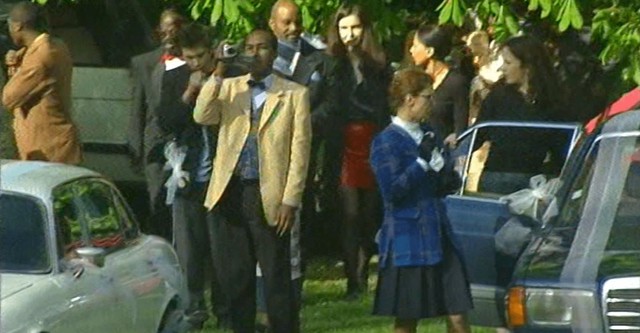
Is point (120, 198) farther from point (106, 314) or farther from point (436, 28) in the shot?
point (436, 28)

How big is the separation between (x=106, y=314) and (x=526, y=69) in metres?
3.25

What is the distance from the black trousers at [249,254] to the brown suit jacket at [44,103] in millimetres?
1624

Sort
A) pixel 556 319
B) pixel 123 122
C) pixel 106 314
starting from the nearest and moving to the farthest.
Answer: pixel 556 319
pixel 106 314
pixel 123 122

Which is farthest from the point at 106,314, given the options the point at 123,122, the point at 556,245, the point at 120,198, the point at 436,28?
the point at 123,122

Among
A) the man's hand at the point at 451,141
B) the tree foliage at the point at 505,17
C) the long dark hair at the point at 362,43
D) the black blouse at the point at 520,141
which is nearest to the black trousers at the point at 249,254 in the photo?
the man's hand at the point at 451,141

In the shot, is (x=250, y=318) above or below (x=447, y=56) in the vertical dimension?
below

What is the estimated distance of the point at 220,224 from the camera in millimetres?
10398

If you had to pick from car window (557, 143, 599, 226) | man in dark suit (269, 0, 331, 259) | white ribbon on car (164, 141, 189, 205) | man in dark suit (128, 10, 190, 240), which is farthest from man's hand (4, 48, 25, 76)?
car window (557, 143, 599, 226)

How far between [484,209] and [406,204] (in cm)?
102

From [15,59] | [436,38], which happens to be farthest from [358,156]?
[15,59]

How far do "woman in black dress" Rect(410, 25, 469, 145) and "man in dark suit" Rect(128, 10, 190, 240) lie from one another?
5.19 feet

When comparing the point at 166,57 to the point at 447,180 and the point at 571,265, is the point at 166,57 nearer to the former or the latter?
the point at 447,180

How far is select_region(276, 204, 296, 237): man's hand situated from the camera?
10.2 metres

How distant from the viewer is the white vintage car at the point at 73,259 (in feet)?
28.1
